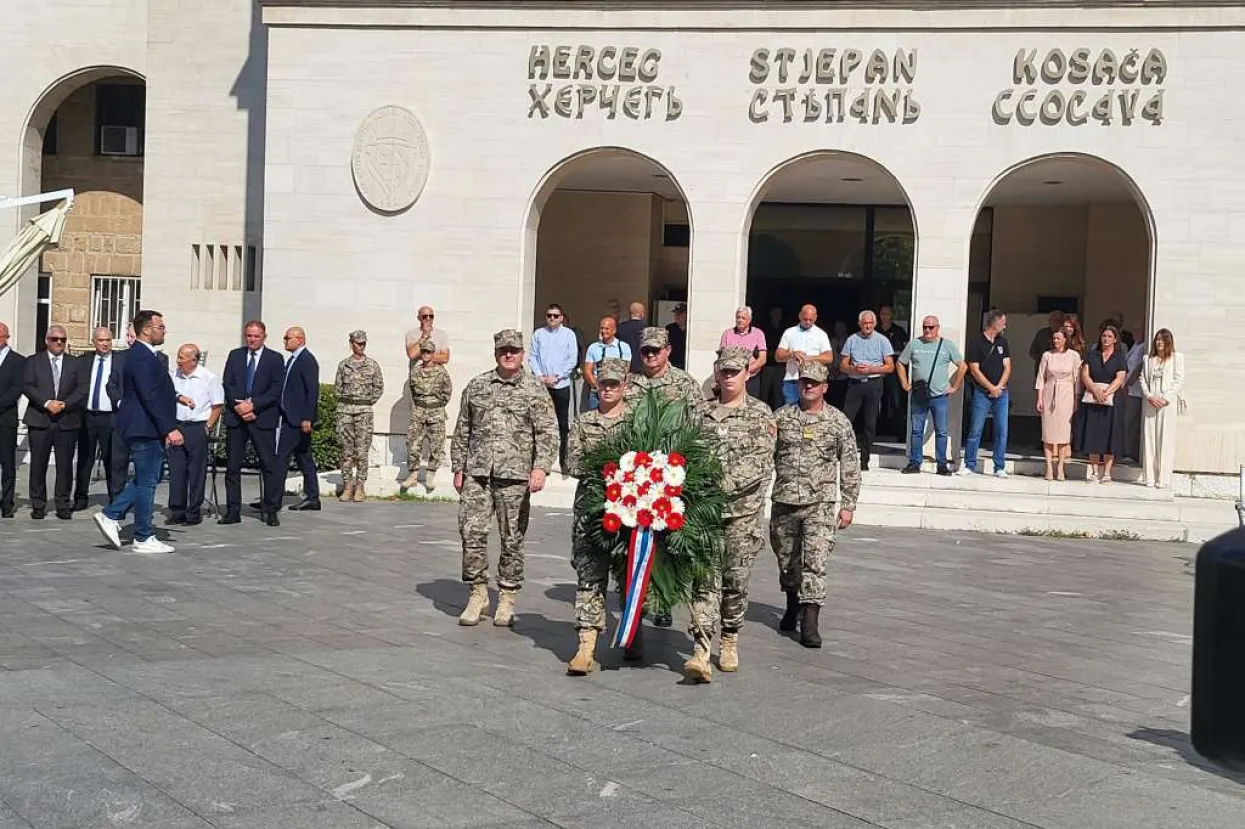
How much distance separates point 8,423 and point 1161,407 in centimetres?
1242

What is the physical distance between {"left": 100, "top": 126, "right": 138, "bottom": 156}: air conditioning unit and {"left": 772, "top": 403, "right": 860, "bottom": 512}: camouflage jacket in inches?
757

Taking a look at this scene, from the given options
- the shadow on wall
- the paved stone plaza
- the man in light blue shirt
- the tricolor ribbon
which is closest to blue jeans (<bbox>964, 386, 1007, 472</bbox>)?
the man in light blue shirt

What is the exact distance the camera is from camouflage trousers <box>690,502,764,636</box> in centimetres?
922

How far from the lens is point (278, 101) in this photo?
68.3 feet

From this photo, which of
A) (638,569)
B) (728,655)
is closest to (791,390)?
(728,655)

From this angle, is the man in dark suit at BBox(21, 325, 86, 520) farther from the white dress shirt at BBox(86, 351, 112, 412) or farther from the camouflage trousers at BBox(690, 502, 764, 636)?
the camouflage trousers at BBox(690, 502, 764, 636)

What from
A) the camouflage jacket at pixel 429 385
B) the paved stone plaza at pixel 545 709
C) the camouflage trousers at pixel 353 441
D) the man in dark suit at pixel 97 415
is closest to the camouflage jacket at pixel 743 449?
the paved stone plaza at pixel 545 709

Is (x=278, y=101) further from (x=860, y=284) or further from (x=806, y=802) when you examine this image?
(x=806, y=802)

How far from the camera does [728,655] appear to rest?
9.38 meters

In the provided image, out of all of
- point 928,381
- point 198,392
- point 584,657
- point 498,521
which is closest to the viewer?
point 584,657

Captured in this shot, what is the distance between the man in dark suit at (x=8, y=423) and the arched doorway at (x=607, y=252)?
1086cm

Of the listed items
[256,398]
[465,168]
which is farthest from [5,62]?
[256,398]

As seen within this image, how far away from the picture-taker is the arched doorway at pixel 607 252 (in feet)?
84.7

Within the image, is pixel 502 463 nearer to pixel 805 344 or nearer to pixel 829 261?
pixel 805 344
